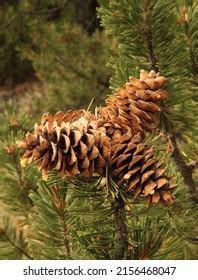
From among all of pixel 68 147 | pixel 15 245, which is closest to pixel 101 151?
pixel 68 147

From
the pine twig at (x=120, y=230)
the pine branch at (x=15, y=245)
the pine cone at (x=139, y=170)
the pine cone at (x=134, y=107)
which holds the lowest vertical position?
the pine branch at (x=15, y=245)

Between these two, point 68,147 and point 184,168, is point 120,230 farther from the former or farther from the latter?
point 184,168

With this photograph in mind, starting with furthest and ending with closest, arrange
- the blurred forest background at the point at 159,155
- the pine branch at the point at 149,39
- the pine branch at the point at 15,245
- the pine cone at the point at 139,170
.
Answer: the pine branch at the point at 15,245
the pine branch at the point at 149,39
the blurred forest background at the point at 159,155
the pine cone at the point at 139,170

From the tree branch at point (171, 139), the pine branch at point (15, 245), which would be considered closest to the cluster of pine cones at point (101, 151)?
the tree branch at point (171, 139)

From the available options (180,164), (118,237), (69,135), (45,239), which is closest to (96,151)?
(69,135)

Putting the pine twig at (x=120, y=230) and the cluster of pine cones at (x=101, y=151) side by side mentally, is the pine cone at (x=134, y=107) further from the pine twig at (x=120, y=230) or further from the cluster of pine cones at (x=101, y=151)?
the pine twig at (x=120, y=230)
